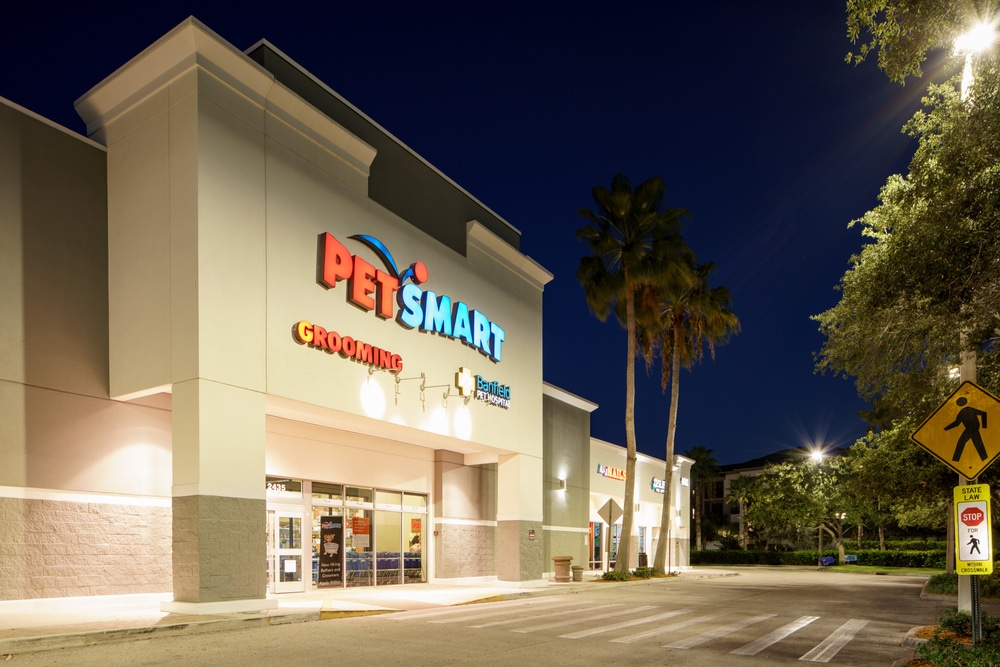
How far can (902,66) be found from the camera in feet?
35.4

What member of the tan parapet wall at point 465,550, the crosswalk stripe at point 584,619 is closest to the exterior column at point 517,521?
the tan parapet wall at point 465,550

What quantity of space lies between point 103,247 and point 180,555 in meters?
6.73

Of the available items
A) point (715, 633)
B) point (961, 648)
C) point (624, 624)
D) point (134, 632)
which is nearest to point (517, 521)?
point (624, 624)

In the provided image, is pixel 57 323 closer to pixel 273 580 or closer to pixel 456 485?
pixel 273 580

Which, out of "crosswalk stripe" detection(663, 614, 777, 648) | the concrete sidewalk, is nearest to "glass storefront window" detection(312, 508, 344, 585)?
the concrete sidewalk

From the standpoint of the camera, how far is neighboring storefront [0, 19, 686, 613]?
14.8 m

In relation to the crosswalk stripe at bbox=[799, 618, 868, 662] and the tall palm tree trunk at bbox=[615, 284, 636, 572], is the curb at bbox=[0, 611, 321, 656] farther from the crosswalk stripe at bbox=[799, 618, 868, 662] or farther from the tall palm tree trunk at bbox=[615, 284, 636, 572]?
the tall palm tree trunk at bbox=[615, 284, 636, 572]

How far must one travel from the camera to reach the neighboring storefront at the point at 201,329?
48.5 ft

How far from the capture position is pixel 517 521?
26.6m

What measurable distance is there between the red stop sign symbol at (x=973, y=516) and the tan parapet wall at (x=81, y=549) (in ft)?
47.9

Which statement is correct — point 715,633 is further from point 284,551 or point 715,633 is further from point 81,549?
point 81,549

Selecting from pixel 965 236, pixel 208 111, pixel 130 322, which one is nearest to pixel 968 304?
pixel 965 236

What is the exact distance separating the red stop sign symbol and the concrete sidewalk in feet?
36.6

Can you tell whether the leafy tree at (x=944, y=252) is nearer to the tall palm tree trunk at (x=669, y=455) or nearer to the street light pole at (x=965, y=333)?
the street light pole at (x=965, y=333)
